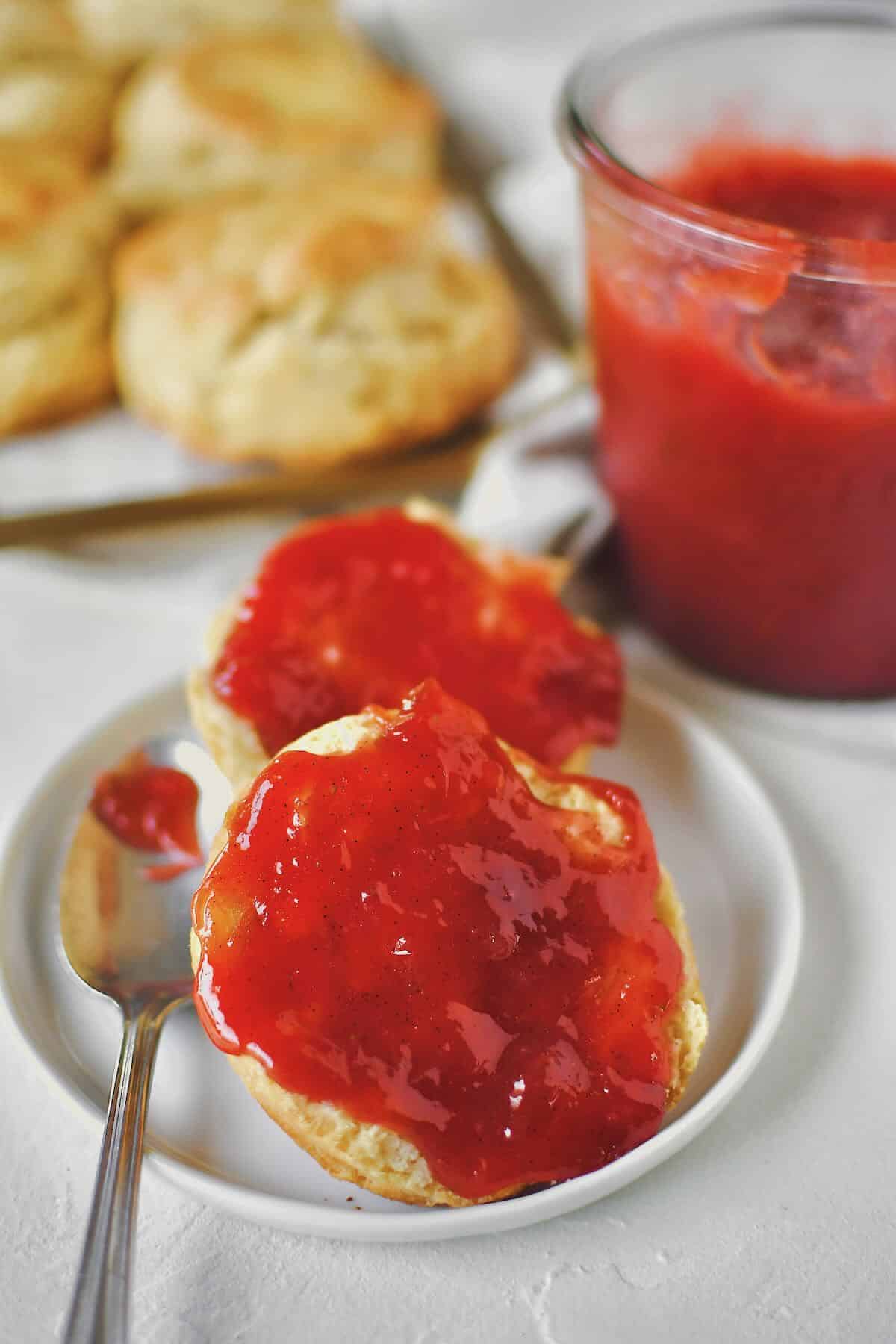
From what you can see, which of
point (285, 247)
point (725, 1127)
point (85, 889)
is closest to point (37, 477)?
point (285, 247)

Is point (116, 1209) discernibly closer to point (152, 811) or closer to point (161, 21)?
point (152, 811)

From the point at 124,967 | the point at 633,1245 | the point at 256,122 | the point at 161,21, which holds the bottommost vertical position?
the point at 633,1245

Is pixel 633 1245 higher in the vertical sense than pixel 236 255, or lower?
lower

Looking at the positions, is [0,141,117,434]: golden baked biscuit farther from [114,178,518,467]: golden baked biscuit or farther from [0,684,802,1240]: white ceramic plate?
[0,684,802,1240]: white ceramic plate

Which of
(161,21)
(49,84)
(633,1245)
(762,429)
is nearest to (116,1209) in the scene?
(633,1245)

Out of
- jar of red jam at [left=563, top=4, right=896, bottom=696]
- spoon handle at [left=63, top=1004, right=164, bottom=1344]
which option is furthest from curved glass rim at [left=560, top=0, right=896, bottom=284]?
spoon handle at [left=63, top=1004, right=164, bottom=1344]

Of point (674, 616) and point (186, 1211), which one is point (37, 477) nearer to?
point (674, 616)
